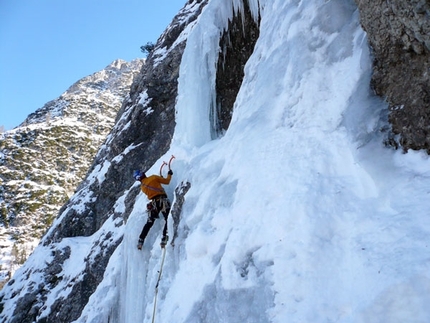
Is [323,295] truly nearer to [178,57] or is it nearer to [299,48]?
[299,48]

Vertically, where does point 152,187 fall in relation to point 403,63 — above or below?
above

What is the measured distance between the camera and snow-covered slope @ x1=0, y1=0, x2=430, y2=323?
2.31 m

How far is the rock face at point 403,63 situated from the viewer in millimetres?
2674

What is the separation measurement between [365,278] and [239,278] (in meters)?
1.15

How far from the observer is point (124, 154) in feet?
37.9

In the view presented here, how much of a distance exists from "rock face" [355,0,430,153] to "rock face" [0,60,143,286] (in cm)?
4123

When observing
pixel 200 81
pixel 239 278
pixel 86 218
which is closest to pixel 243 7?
pixel 200 81

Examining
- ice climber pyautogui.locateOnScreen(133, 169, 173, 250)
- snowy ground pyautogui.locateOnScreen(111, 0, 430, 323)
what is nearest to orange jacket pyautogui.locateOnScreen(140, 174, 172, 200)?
ice climber pyautogui.locateOnScreen(133, 169, 173, 250)

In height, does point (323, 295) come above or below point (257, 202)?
below

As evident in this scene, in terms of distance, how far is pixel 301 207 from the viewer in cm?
298

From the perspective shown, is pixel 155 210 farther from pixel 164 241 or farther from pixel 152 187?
pixel 164 241

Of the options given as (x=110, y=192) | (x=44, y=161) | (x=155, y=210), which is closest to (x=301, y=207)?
(x=155, y=210)

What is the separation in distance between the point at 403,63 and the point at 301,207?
1.50m

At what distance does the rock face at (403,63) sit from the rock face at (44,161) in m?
41.2
